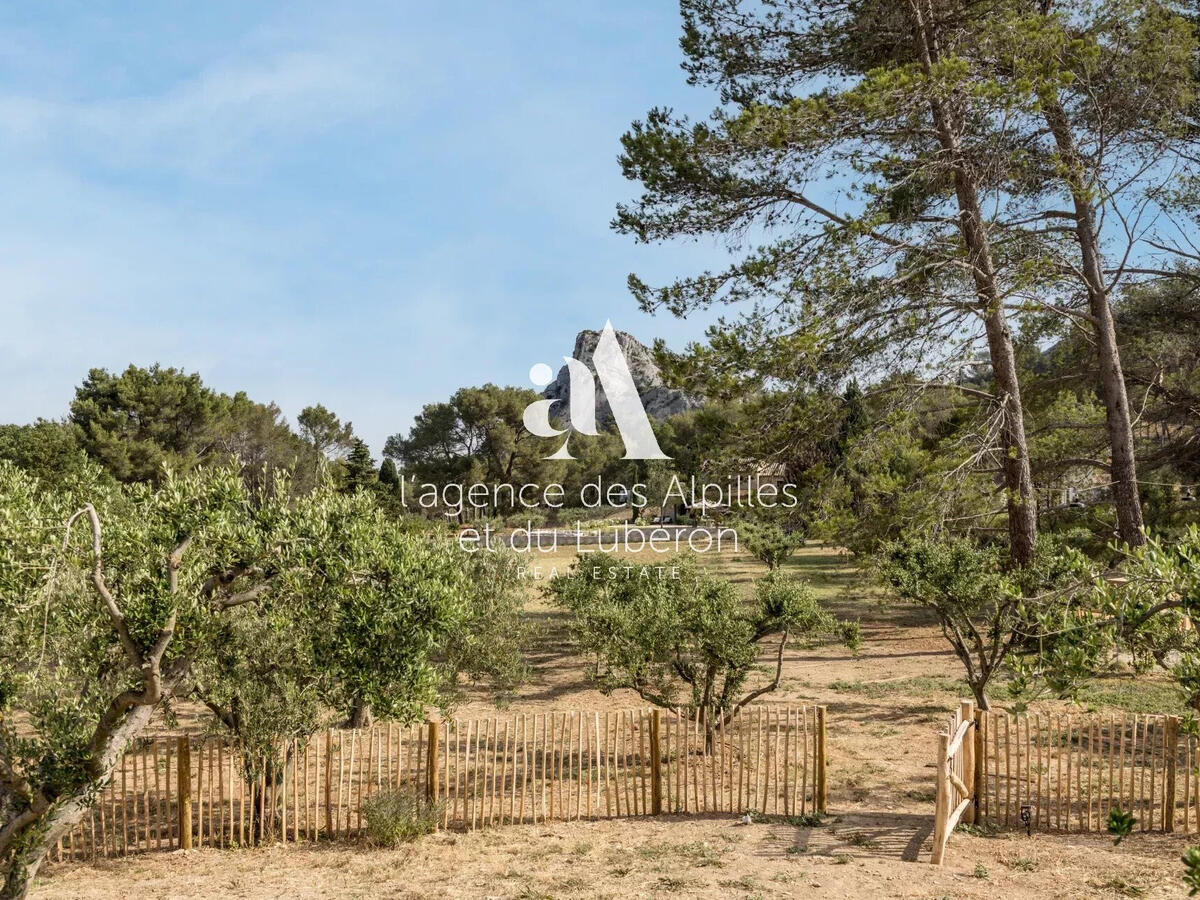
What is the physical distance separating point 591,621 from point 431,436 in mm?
55924

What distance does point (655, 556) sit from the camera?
43594 mm

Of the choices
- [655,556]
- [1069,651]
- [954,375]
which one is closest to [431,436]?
[655,556]

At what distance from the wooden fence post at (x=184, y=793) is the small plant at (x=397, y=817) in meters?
2.12

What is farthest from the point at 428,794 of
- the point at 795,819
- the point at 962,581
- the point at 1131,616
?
the point at 962,581

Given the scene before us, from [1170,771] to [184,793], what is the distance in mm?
12041

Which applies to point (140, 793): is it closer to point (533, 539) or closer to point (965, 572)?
point (965, 572)

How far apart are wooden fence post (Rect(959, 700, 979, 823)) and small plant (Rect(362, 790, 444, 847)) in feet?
22.1

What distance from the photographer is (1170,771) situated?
392 inches

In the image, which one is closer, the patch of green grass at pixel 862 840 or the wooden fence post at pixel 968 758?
the patch of green grass at pixel 862 840

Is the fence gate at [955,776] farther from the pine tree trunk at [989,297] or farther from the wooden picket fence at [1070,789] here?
the pine tree trunk at [989,297]

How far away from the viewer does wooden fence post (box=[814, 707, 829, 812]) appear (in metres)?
10.9

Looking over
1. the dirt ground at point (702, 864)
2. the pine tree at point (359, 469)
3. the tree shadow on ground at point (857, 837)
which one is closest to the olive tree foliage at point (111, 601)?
the dirt ground at point (702, 864)

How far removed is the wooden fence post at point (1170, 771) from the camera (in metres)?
9.84

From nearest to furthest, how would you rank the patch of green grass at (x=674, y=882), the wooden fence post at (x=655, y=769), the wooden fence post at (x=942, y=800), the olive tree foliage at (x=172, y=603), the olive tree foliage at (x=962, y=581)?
1. the olive tree foliage at (x=172, y=603)
2. the patch of green grass at (x=674, y=882)
3. the wooden fence post at (x=942, y=800)
4. the wooden fence post at (x=655, y=769)
5. the olive tree foliage at (x=962, y=581)
